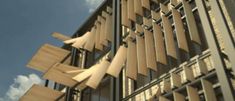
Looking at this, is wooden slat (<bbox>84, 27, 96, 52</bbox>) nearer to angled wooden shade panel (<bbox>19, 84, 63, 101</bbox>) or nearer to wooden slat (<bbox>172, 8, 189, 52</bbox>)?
angled wooden shade panel (<bbox>19, 84, 63, 101</bbox>)

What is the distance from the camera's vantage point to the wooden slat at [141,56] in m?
7.01

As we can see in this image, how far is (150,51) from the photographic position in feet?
23.6

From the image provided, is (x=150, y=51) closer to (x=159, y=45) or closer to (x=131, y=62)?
(x=159, y=45)

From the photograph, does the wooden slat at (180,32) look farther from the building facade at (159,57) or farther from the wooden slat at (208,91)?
the wooden slat at (208,91)

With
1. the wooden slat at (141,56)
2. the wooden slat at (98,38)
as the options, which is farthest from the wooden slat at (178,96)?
the wooden slat at (98,38)

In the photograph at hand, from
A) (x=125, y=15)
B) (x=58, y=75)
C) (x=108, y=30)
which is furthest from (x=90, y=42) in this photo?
(x=125, y=15)

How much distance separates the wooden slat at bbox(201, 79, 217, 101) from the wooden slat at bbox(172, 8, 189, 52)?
3.89 ft

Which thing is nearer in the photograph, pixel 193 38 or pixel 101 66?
pixel 193 38

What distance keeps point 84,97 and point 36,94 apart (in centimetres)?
176

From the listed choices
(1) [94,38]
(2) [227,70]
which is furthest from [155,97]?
(1) [94,38]

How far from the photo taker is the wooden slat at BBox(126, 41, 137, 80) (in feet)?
23.2

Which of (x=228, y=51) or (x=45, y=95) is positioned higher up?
(x=45, y=95)

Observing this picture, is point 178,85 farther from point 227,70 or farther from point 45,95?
point 45,95

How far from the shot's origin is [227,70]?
471 centimetres
